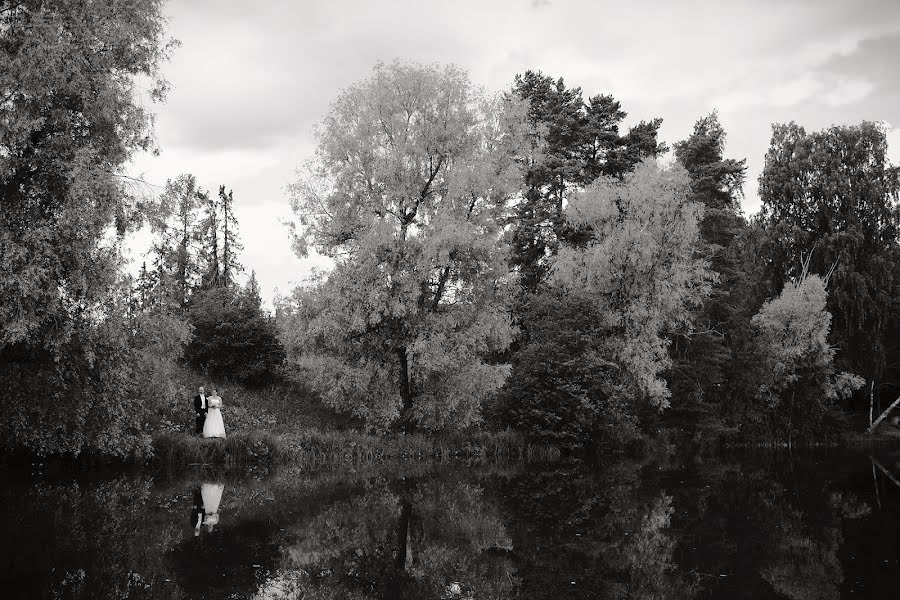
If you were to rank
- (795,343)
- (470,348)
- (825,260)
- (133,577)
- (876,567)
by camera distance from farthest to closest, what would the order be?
(825,260), (795,343), (470,348), (876,567), (133,577)

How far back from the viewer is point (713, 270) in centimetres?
3628

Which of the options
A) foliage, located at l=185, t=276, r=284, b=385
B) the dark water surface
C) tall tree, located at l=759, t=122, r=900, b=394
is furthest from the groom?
tall tree, located at l=759, t=122, r=900, b=394

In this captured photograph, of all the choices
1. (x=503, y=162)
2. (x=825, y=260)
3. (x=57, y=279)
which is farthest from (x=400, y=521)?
(x=825, y=260)

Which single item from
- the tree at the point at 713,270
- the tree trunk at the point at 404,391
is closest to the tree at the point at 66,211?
the tree trunk at the point at 404,391

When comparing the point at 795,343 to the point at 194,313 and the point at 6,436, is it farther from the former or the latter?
the point at 6,436

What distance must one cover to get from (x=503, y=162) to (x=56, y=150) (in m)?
13.4

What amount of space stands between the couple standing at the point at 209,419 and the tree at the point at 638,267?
48.2 ft

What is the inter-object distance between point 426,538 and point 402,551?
98 cm

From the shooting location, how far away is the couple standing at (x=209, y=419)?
69.7 feet

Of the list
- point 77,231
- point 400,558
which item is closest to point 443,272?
point 77,231

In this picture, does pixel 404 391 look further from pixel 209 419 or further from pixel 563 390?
pixel 209 419

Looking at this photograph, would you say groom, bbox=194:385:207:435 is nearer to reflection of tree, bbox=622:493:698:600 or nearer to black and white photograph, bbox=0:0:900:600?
black and white photograph, bbox=0:0:900:600

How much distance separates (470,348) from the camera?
79.0 feet

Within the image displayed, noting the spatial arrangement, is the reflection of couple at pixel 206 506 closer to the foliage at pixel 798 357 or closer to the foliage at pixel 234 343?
the foliage at pixel 234 343
